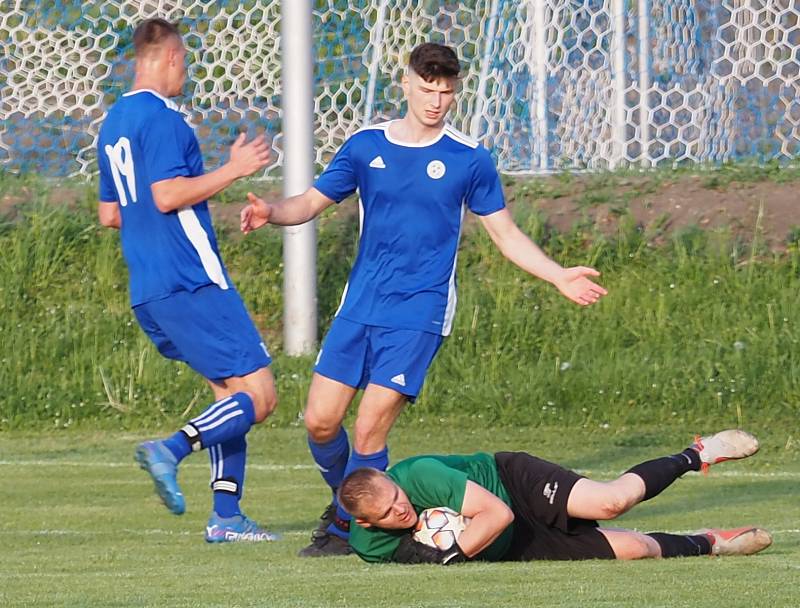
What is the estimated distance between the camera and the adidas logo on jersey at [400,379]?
7.33 metres

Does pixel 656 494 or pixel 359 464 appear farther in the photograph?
pixel 359 464

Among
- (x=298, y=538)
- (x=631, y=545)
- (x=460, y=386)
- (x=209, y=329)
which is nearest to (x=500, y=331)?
(x=460, y=386)

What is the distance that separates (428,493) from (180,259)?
167cm

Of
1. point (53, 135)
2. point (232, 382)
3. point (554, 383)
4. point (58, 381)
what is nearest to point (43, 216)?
point (53, 135)

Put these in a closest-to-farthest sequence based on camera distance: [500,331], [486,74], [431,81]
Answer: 1. [431,81]
2. [500,331]
3. [486,74]

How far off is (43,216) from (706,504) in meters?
7.38

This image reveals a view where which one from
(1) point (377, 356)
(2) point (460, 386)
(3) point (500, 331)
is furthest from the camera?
(3) point (500, 331)

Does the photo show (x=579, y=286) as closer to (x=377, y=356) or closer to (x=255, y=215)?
(x=377, y=356)

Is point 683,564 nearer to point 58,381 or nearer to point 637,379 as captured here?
point 637,379

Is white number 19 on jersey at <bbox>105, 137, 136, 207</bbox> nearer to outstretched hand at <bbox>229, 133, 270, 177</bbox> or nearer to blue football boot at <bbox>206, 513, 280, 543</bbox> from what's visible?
outstretched hand at <bbox>229, 133, 270, 177</bbox>

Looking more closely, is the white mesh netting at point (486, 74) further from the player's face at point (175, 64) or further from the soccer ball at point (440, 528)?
the soccer ball at point (440, 528)

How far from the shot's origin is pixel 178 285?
747 cm

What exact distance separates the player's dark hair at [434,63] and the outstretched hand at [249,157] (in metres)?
0.75

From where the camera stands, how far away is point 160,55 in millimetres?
7547
